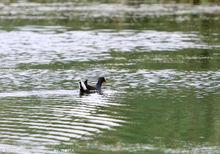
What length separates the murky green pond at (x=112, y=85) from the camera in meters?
20.2

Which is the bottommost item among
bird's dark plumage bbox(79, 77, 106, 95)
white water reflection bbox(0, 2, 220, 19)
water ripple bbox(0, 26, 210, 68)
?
white water reflection bbox(0, 2, 220, 19)

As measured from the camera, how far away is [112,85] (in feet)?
103

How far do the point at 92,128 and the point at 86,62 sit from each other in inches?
696

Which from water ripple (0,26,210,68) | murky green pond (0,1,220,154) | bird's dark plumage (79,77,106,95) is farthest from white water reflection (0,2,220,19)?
bird's dark plumage (79,77,106,95)

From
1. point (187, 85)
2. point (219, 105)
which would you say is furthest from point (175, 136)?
point (187, 85)

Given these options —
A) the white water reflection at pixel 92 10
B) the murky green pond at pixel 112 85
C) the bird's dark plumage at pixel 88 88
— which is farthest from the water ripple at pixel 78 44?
the white water reflection at pixel 92 10

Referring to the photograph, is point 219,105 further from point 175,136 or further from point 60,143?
point 60,143

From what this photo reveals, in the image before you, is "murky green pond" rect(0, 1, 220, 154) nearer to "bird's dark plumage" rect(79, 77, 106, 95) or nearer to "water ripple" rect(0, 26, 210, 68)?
"water ripple" rect(0, 26, 210, 68)

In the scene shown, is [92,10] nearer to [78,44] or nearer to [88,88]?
[78,44]

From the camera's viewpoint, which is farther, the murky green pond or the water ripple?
the water ripple

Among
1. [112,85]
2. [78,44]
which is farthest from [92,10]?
[112,85]

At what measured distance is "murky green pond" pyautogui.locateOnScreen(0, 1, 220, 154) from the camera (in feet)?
66.3

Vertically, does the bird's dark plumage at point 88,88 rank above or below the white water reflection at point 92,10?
above

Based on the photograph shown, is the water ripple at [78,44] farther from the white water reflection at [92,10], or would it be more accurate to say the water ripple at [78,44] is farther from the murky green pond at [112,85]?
the white water reflection at [92,10]
